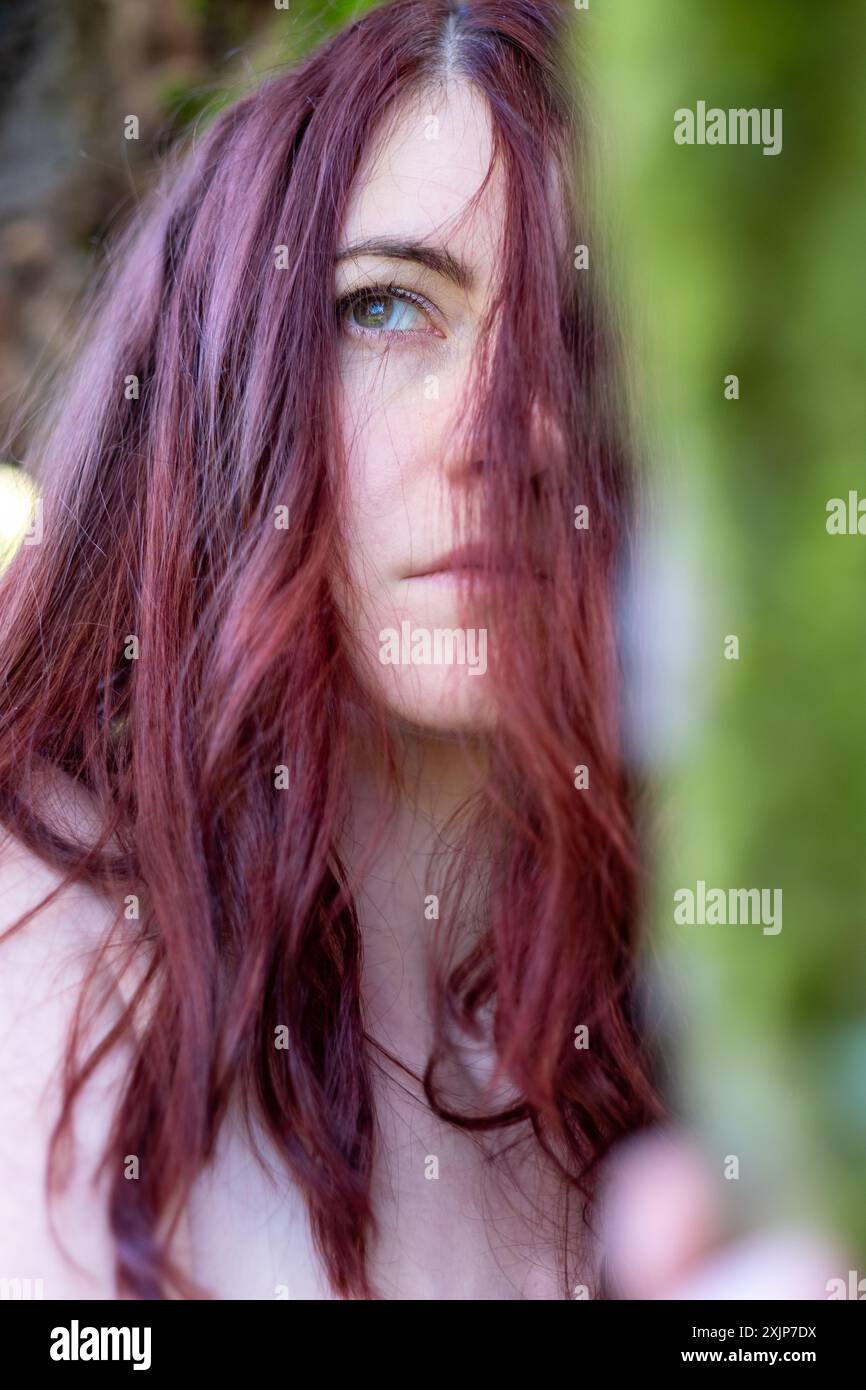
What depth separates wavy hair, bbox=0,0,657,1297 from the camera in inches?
36.3

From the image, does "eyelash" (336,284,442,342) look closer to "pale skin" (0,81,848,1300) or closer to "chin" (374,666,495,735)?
"pale skin" (0,81,848,1300)

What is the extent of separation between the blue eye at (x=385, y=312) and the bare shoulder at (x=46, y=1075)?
554 millimetres

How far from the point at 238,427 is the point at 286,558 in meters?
0.14

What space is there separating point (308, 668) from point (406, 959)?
31 cm

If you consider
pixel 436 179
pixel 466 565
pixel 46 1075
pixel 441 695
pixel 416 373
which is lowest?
pixel 46 1075

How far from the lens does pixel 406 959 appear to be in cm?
104

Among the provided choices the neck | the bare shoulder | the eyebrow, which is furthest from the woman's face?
the bare shoulder

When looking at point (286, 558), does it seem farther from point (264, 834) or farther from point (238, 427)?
point (264, 834)

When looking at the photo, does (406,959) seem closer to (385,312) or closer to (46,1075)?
(46,1075)

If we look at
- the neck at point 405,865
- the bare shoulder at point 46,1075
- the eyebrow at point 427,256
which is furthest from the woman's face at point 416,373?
the bare shoulder at point 46,1075

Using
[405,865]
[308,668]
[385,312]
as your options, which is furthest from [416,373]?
[405,865]

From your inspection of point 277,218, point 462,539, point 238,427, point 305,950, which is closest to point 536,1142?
point 305,950

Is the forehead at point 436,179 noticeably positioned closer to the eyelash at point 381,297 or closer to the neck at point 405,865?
the eyelash at point 381,297

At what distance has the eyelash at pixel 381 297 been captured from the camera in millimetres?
958
